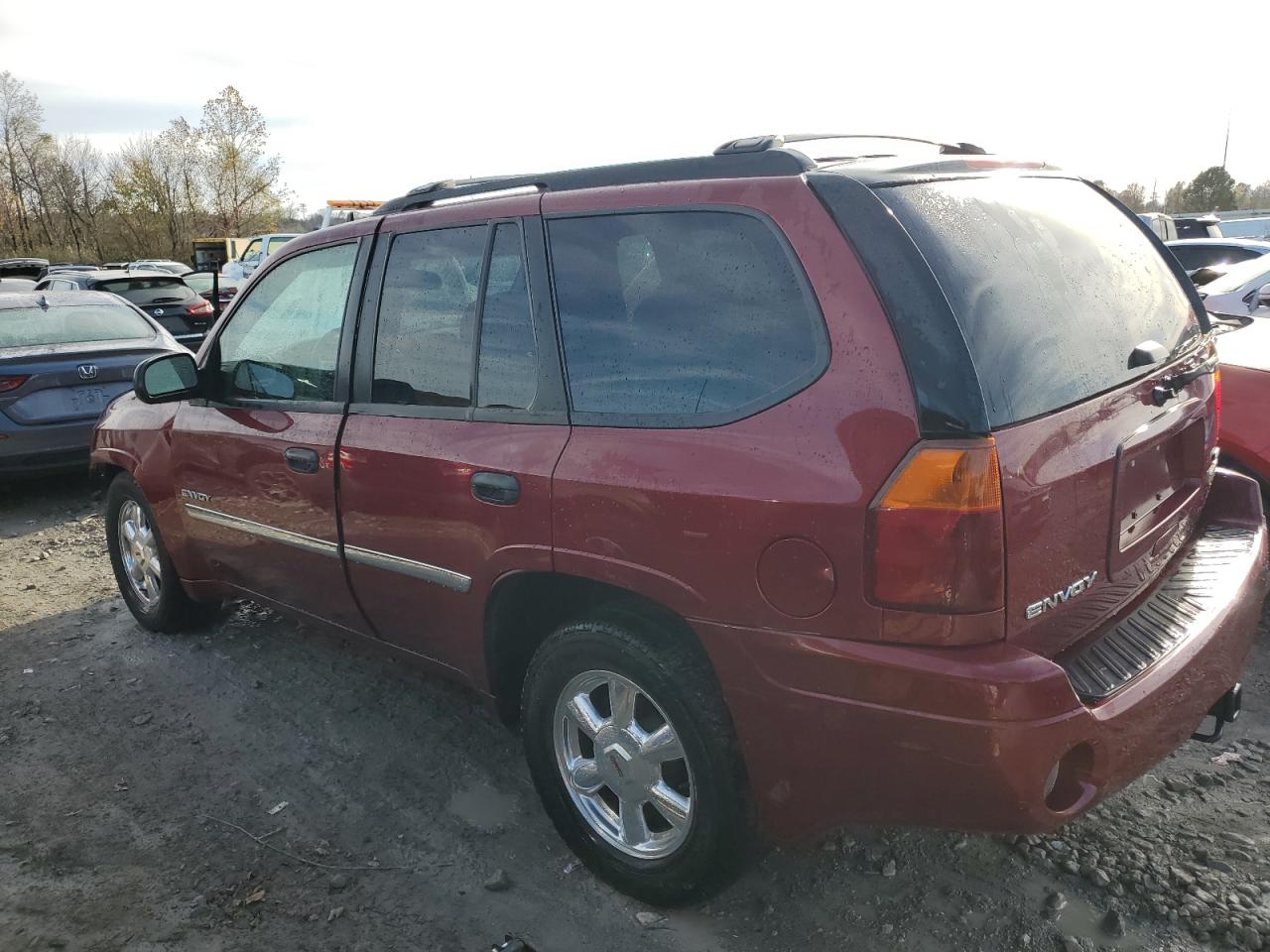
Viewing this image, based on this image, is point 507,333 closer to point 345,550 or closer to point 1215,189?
point 345,550

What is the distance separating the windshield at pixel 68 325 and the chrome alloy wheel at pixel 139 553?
3396 mm

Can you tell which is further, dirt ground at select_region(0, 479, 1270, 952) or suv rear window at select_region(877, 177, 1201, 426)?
dirt ground at select_region(0, 479, 1270, 952)

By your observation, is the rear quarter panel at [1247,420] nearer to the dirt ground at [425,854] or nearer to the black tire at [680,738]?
the dirt ground at [425,854]

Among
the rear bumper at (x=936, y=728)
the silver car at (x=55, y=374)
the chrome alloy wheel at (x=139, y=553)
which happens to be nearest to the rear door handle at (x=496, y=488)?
the rear bumper at (x=936, y=728)

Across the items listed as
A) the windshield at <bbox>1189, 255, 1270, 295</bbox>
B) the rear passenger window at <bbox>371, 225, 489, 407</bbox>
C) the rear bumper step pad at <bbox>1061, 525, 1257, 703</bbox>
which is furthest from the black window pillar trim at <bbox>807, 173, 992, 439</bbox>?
the windshield at <bbox>1189, 255, 1270, 295</bbox>

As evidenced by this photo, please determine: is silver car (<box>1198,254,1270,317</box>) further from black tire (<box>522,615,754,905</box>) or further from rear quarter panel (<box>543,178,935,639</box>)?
black tire (<box>522,615,754,905</box>)

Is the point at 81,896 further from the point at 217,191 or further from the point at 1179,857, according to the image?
the point at 217,191

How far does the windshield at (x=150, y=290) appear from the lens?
1259cm

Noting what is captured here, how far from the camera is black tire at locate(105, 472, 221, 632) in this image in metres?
4.46

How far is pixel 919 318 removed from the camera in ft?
6.54

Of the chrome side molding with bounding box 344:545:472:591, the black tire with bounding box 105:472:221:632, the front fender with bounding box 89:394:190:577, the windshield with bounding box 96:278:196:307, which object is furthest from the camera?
the windshield with bounding box 96:278:196:307

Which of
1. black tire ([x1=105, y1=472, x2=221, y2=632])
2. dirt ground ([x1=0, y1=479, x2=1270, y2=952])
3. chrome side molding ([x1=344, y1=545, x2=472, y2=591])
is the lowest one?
dirt ground ([x1=0, y1=479, x2=1270, y2=952])

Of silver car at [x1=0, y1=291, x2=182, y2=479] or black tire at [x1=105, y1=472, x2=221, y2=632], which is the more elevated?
silver car at [x1=0, y1=291, x2=182, y2=479]

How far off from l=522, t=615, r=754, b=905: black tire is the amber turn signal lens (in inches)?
28.9
